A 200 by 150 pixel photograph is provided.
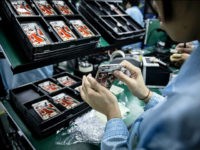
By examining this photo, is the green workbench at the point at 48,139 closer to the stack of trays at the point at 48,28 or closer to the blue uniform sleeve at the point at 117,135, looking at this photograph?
the blue uniform sleeve at the point at 117,135

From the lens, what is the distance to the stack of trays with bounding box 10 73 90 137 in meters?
1.22

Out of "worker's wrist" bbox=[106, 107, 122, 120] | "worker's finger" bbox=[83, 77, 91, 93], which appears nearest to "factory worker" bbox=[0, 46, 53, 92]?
"worker's finger" bbox=[83, 77, 91, 93]

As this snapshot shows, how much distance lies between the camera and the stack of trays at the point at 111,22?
1621mm

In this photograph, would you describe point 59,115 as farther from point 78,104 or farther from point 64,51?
point 64,51

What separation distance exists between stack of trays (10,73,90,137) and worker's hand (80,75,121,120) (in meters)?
0.34

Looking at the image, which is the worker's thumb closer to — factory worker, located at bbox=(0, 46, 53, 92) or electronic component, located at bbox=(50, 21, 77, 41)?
electronic component, located at bbox=(50, 21, 77, 41)

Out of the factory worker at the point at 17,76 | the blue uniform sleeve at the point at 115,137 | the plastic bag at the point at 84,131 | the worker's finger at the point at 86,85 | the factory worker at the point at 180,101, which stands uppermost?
the factory worker at the point at 180,101

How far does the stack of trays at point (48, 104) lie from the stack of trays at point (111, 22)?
49 centimetres

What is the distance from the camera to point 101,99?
0.98 m

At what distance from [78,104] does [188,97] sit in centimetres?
93

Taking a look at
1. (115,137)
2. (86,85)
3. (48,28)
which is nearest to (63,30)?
(48,28)

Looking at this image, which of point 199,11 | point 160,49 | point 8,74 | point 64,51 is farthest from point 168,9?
point 160,49

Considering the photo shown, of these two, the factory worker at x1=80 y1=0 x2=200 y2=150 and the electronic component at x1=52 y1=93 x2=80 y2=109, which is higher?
the factory worker at x1=80 y1=0 x2=200 y2=150

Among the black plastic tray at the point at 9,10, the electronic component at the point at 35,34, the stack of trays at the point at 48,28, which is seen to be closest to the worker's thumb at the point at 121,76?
the stack of trays at the point at 48,28
